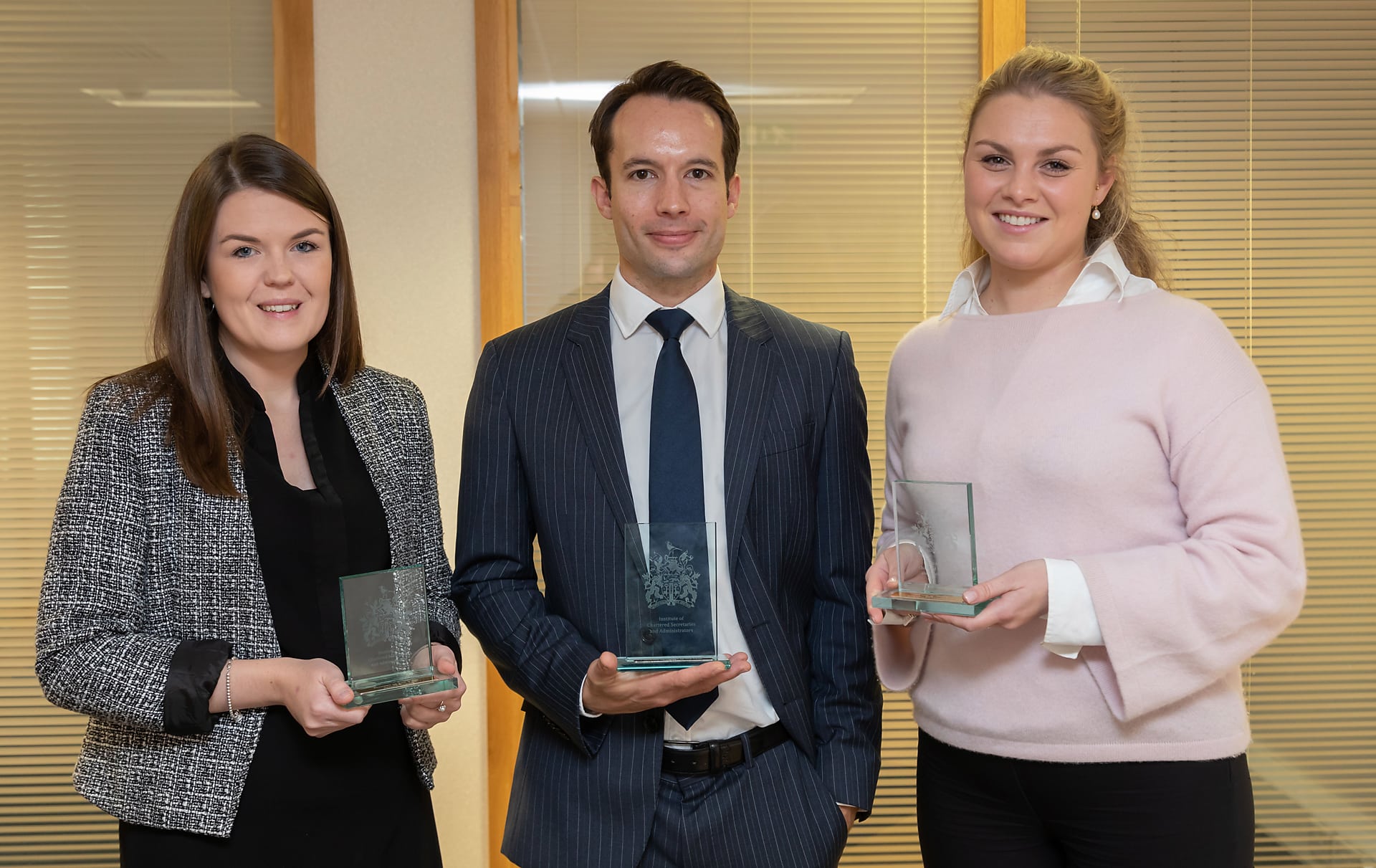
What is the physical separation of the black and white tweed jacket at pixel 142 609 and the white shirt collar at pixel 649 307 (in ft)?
2.21

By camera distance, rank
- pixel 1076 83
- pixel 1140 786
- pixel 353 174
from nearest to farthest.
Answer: pixel 1140 786, pixel 1076 83, pixel 353 174

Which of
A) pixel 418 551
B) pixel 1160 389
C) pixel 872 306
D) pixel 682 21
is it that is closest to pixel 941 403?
pixel 1160 389

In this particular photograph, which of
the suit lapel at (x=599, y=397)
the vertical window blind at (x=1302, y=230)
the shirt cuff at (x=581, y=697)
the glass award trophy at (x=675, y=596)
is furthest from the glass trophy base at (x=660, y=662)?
the vertical window blind at (x=1302, y=230)

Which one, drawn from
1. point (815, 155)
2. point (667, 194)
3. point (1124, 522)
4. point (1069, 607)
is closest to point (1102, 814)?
point (1069, 607)

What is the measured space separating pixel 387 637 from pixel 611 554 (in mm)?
372

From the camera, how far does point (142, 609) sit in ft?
5.22

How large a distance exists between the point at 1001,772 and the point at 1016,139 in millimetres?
987

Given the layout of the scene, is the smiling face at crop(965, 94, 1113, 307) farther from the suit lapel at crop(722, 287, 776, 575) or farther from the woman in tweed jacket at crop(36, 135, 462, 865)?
the woman in tweed jacket at crop(36, 135, 462, 865)

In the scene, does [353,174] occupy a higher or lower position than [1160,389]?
higher

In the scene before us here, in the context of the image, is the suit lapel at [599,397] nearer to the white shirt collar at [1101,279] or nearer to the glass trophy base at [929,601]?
the glass trophy base at [929,601]

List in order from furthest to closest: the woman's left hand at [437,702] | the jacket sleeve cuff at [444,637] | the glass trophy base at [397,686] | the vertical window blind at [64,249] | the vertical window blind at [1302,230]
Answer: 1. the vertical window blind at [1302,230]
2. the vertical window blind at [64,249]
3. the jacket sleeve cuff at [444,637]
4. the woman's left hand at [437,702]
5. the glass trophy base at [397,686]

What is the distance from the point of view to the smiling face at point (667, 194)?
1.80 m

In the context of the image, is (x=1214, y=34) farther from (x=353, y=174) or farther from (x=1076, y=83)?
(x=353, y=174)

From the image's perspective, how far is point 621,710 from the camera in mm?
1584
